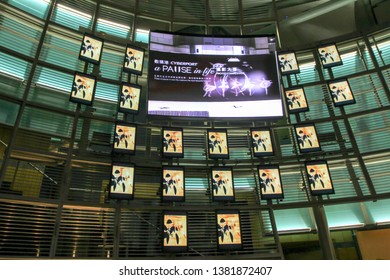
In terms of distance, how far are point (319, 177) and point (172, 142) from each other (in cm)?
287

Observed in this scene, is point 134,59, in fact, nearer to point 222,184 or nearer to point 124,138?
point 124,138

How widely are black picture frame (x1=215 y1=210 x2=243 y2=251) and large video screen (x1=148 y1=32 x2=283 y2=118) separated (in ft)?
6.84

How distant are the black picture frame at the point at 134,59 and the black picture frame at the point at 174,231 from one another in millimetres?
3168

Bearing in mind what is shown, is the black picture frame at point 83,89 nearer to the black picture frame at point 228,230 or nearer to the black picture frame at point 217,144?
the black picture frame at point 217,144

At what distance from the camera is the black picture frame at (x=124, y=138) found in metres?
6.00

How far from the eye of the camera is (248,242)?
5.68 meters

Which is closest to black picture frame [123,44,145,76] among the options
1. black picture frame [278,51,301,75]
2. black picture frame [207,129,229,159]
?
black picture frame [207,129,229,159]

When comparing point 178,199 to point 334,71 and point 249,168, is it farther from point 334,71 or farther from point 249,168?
point 334,71

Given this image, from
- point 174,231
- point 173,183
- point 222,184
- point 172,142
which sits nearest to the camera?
point 174,231

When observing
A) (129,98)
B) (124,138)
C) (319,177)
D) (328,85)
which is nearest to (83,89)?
(129,98)

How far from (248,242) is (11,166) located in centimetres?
419

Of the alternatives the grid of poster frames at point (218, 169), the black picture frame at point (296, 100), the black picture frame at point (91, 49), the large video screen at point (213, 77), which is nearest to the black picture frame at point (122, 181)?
the grid of poster frames at point (218, 169)

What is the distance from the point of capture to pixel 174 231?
5.41 metres

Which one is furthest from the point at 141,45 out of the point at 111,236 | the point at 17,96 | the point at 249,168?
the point at 111,236
